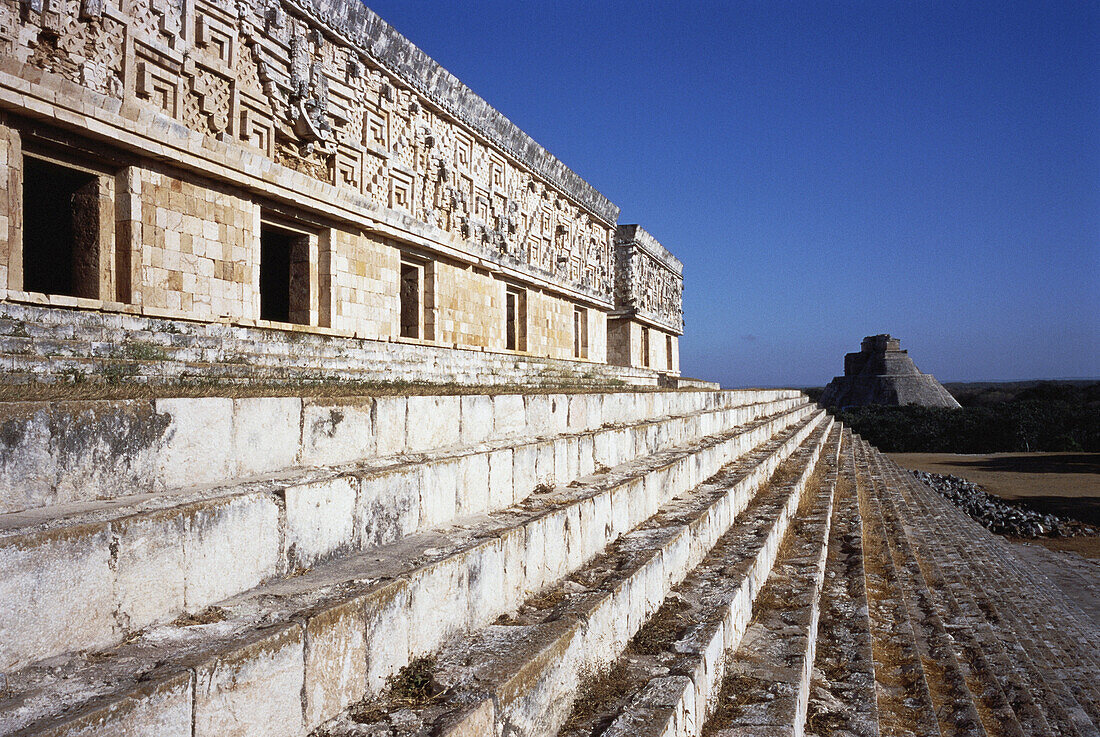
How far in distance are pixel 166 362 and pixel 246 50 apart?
4472 mm

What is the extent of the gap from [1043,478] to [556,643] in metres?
→ 25.1

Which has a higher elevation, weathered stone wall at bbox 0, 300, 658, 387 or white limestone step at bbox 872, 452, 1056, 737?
A: weathered stone wall at bbox 0, 300, 658, 387

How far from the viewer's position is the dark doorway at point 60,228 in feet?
18.3

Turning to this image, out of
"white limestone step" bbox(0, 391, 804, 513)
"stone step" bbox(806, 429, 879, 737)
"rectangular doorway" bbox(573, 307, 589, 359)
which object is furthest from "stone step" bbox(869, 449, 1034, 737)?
"rectangular doorway" bbox(573, 307, 589, 359)

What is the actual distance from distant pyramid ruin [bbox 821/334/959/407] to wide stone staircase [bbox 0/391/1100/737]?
41.8 metres

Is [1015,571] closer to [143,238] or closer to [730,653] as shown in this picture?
[730,653]

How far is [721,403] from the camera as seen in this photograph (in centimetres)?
1017

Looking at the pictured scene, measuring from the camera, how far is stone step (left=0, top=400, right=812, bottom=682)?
1.47 metres

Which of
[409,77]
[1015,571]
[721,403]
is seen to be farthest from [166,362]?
[1015,571]

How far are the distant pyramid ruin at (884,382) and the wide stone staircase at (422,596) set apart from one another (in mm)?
41761

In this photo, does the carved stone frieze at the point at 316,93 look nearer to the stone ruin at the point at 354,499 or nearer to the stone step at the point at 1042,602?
the stone ruin at the point at 354,499

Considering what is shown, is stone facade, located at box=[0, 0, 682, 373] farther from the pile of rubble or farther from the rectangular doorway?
the pile of rubble

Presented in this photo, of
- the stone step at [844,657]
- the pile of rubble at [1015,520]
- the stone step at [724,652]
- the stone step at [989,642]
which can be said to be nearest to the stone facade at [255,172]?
the stone step at [724,652]

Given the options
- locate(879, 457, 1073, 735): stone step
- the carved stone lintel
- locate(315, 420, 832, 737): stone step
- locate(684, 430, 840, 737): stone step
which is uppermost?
the carved stone lintel
